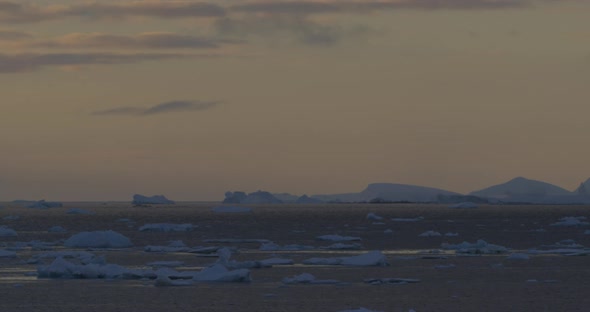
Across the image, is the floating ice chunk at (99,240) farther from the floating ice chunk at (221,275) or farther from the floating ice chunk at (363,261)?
the floating ice chunk at (221,275)

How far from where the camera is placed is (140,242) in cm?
5591

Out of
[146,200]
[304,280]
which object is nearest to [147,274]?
[304,280]

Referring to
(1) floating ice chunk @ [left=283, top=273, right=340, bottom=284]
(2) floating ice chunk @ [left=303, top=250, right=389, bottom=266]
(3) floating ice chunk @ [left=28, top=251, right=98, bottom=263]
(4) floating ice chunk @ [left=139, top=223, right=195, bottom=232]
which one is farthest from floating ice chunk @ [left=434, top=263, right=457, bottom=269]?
(4) floating ice chunk @ [left=139, top=223, right=195, bottom=232]

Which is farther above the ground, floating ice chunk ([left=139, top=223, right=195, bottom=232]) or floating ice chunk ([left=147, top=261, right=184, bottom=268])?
floating ice chunk ([left=139, top=223, right=195, bottom=232])

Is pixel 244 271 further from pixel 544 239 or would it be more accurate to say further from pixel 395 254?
pixel 544 239

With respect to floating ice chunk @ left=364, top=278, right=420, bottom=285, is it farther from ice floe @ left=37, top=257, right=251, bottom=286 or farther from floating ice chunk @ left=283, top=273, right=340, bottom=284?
ice floe @ left=37, top=257, right=251, bottom=286

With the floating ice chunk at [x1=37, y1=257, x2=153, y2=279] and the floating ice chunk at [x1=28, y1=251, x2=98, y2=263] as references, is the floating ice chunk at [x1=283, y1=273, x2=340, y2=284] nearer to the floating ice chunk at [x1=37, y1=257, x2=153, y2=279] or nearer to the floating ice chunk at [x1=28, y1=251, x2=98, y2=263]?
the floating ice chunk at [x1=37, y1=257, x2=153, y2=279]

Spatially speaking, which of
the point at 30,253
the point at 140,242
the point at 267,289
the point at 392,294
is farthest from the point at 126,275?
the point at 140,242

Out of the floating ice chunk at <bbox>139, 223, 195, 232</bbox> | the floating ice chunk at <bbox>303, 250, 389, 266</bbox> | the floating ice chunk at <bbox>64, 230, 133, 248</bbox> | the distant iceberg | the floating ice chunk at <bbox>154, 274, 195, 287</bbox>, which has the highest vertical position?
the distant iceberg

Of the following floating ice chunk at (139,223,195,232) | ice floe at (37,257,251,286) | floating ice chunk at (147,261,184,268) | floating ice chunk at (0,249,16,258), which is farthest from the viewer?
floating ice chunk at (139,223,195,232)

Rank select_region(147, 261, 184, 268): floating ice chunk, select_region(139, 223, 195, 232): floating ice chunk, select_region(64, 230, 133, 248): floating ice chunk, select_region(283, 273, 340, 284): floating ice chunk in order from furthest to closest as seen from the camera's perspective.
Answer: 1. select_region(139, 223, 195, 232): floating ice chunk
2. select_region(64, 230, 133, 248): floating ice chunk
3. select_region(147, 261, 184, 268): floating ice chunk
4. select_region(283, 273, 340, 284): floating ice chunk

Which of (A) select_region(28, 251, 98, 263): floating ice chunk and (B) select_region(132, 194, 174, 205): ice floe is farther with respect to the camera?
(B) select_region(132, 194, 174, 205): ice floe

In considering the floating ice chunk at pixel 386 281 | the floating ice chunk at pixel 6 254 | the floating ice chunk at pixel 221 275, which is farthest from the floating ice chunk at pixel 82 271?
the floating ice chunk at pixel 6 254

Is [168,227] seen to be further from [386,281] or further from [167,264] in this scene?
[386,281]
